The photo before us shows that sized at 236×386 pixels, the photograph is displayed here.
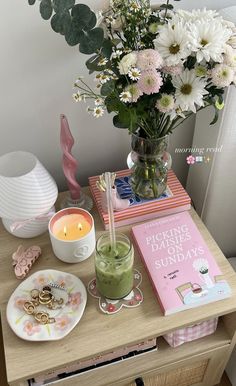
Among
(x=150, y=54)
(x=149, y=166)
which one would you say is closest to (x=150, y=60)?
(x=150, y=54)

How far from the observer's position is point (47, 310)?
2.99 ft

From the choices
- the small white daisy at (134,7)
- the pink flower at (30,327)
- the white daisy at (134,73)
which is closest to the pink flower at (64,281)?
the pink flower at (30,327)

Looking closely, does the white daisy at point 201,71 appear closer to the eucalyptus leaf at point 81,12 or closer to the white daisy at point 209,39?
the white daisy at point 209,39

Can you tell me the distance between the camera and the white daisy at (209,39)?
0.73 metres

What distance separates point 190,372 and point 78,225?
0.52m

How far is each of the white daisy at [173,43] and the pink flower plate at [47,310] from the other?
52cm

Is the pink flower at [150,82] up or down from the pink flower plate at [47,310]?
up

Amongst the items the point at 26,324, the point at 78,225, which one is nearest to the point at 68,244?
the point at 78,225

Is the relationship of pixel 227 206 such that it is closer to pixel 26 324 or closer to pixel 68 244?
pixel 68 244

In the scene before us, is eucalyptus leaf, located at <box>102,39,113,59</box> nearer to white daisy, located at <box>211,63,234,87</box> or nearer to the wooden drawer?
white daisy, located at <box>211,63,234,87</box>

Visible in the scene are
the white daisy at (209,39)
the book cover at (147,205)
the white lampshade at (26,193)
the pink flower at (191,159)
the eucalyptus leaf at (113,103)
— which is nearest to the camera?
the white daisy at (209,39)

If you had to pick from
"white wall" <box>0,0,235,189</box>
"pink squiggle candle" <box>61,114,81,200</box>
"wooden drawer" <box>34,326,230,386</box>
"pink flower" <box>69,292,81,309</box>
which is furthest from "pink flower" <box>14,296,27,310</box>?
"white wall" <box>0,0,235,189</box>

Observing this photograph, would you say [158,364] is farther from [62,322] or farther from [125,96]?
[125,96]

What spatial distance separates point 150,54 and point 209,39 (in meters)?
0.10
